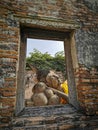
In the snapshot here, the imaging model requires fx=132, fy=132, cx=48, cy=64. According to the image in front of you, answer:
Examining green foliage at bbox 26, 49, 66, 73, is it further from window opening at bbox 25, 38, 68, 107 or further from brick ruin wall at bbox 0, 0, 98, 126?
brick ruin wall at bbox 0, 0, 98, 126

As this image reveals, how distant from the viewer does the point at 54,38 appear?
2920mm

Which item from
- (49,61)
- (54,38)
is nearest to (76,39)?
(54,38)

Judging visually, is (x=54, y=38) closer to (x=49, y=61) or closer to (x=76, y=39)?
(x=76, y=39)

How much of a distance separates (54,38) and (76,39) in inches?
18.9

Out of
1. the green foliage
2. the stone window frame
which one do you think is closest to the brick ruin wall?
the stone window frame

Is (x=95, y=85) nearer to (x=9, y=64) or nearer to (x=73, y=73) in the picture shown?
(x=73, y=73)

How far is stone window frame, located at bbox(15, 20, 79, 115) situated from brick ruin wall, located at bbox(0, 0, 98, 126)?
0.42 feet

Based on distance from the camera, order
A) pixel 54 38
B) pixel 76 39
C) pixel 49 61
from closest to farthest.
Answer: pixel 76 39
pixel 54 38
pixel 49 61

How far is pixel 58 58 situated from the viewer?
23.9 feet

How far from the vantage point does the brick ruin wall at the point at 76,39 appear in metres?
2.19

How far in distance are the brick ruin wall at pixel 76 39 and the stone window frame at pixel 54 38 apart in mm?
128

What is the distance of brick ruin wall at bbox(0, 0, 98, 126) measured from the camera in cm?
219

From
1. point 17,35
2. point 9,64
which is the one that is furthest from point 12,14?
point 9,64

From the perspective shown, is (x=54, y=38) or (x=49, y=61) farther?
(x=49, y=61)
